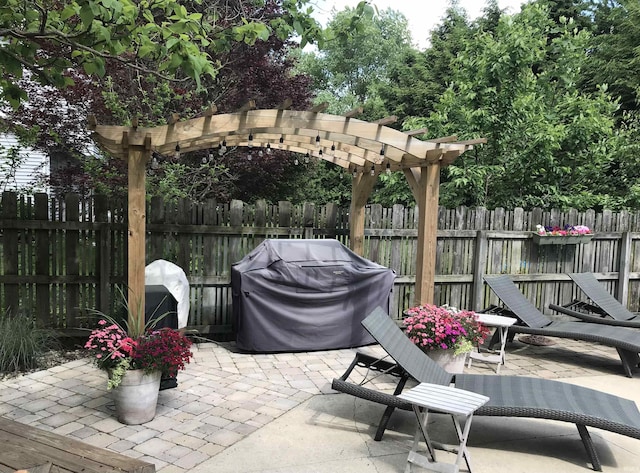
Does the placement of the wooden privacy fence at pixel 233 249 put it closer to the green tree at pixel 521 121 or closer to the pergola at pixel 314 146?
the pergola at pixel 314 146

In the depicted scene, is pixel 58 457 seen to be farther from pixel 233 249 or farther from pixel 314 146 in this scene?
pixel 314 146

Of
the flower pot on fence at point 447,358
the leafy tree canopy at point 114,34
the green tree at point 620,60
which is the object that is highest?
the green tree at point 620,60

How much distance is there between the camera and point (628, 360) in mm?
5230

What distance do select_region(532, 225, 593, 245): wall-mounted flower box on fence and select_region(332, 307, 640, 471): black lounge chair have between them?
3.96m

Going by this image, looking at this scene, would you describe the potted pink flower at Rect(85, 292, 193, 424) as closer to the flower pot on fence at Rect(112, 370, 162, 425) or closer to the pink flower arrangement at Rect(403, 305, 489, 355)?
the flower pot on fence at Rect(112, 370, 162, 425)

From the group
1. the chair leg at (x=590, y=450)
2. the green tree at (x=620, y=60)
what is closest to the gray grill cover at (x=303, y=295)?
the chair leg at (x=590, y=450)

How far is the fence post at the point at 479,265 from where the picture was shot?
713 cm

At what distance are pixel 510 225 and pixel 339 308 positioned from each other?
325cm

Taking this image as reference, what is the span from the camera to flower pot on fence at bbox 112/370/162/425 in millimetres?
3553

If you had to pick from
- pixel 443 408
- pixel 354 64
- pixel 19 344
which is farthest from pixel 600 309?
pixel 354 64

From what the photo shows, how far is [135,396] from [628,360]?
490cm

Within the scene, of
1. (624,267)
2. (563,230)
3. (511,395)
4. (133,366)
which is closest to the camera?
(511,395)

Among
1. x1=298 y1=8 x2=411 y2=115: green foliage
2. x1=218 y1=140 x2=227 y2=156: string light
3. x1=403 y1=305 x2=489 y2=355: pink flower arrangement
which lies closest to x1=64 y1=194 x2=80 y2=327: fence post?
x1=218 y1=140 x2=227 y2=156: string light

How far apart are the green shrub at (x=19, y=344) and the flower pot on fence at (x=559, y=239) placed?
21.5 feet
